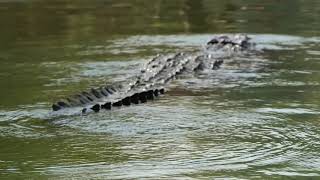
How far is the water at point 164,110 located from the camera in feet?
22.1

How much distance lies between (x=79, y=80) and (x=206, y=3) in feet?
39.9

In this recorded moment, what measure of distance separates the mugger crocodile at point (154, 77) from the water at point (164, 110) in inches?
5.8

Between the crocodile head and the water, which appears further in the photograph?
the crocodile head

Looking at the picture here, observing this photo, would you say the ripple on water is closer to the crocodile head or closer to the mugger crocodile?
the mugger crocodile

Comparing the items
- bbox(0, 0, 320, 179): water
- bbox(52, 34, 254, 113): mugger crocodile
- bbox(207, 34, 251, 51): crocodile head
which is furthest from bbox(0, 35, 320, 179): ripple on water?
bbox(207, 34, 251, 51): crocodile head

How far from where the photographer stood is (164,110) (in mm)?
8828

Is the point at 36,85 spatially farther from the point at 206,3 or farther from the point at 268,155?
the point at 206,3

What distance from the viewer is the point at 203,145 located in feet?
24.0

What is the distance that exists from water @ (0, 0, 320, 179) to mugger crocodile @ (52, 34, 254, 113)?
15cm

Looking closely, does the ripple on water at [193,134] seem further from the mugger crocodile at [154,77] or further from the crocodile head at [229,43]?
the crocodile head at [229,43]

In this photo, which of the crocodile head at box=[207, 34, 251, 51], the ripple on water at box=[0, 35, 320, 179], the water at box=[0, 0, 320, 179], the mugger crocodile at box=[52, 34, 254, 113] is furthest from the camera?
the crocodile head at box=[207, 34, 251, 51]

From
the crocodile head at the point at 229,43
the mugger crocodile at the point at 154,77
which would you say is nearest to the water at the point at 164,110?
the mugger crocodile at the point at 154,77

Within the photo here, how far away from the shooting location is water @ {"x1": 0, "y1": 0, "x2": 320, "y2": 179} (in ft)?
22.1

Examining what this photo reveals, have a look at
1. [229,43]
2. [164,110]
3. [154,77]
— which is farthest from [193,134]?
[229,43]
